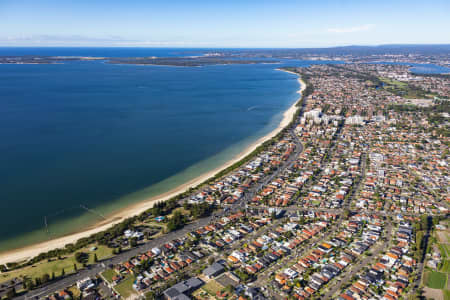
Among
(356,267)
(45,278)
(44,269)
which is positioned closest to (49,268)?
(44,269)

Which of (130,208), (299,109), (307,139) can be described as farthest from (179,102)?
(130,208)

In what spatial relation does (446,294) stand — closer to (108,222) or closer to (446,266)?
(446,266)

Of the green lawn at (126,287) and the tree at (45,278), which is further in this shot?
the tree at (45,278)

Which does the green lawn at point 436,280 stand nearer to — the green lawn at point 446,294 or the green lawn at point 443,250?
the green lawn at point 446,294

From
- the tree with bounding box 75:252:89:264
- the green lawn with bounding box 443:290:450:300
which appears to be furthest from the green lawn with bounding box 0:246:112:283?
the green lawn with bounding box 443:290:450:300

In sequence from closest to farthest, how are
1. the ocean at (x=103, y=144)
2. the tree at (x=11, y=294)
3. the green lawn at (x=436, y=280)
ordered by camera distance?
the tree at (x=11, y=294), the green lawn at (x=436, y=280), the ocean at (x=103, y=144)

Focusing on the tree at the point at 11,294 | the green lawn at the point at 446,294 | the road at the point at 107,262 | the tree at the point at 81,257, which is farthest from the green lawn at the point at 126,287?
the green lawn at the point at 446,294
